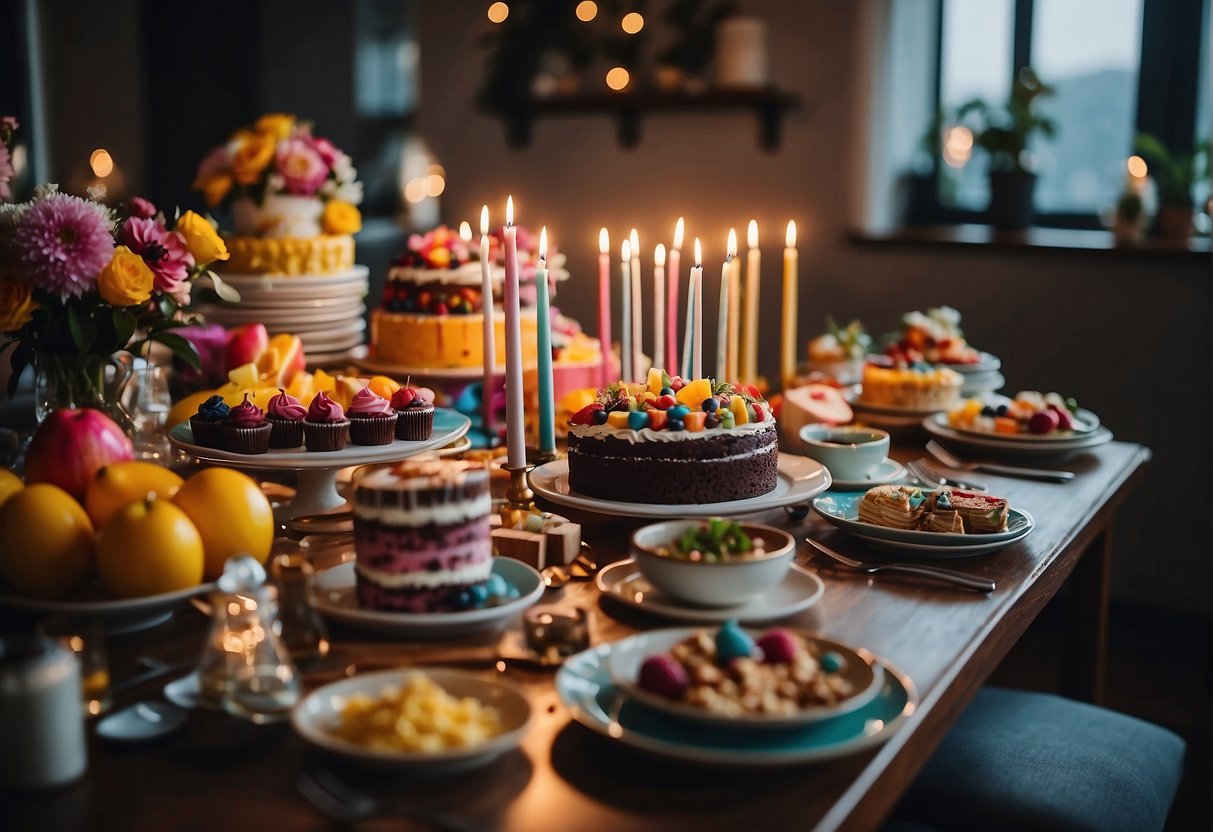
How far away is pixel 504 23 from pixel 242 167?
2729 millimetres

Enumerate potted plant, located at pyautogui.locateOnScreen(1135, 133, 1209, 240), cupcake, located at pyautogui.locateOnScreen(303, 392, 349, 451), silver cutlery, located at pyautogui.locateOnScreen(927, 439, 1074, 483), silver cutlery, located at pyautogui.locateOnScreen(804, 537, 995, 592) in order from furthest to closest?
potted plant, located at pyautogui.locateOnScreen(1135, 133, 1209, 240) < silver cutlery, located at pyautogui.locateOnScreen(927, 439, 1074, 483) < cupcake, located at pyautogui.locateOnScreen(303, 392, 349, 451) < silver cutlery, located at pyautogui.locateOnScreen(804, 537, 995, 592)

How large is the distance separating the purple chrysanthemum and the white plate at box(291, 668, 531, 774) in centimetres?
94

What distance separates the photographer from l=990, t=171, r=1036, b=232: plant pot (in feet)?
13.8

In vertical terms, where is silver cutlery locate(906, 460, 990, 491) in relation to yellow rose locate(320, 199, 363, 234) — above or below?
below

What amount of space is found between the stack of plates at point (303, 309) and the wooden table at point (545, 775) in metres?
1.39

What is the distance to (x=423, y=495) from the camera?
1.29 metres

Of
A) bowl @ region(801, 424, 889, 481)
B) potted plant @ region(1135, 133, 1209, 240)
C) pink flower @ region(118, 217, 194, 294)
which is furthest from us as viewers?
potted plant @ region(1135, 133, 1209, 240)

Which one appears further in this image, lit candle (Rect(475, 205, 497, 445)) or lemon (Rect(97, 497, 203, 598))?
lit candle (Rect(475, 205, 497, 445))

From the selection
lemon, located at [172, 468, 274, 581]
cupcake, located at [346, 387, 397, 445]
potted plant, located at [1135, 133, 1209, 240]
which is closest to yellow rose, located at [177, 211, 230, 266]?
cupcake, located at [346, 387, 397, 445]

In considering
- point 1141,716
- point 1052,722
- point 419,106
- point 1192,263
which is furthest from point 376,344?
point 419,106

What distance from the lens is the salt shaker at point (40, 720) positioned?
1.00 meters

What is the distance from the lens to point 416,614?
1319mm

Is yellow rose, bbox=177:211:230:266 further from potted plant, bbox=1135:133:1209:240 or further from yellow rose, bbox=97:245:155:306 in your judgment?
potted plant, bbox=1135:133:1209:240

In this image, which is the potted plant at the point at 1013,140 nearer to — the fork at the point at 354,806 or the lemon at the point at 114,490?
the lemon at the point at 114,490
